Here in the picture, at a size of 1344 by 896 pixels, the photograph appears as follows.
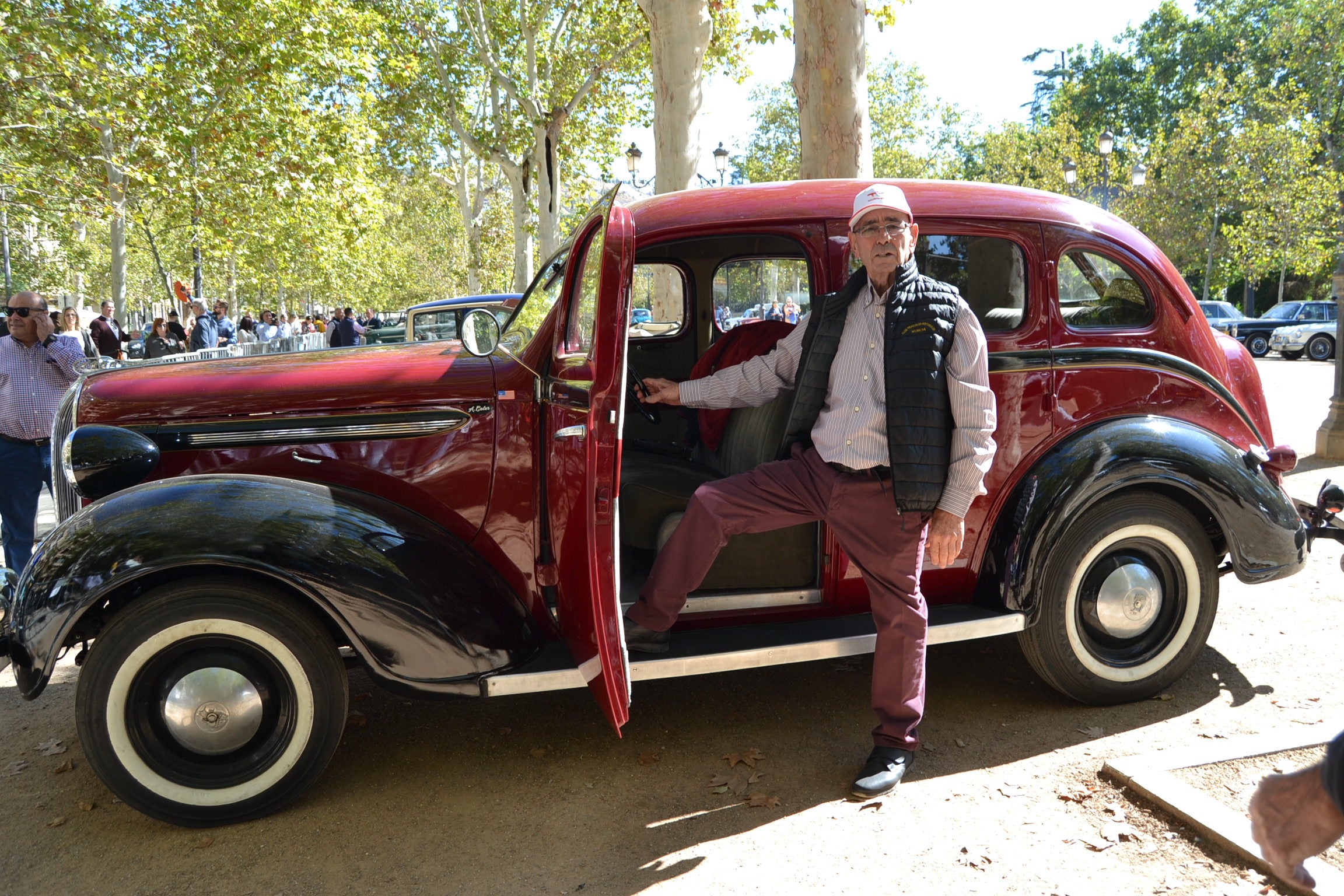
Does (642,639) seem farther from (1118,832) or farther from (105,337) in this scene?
(105,337)

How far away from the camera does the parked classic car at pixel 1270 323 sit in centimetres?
2622

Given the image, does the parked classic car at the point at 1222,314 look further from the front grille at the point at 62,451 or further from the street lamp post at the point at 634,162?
the front grille at the point at 62,451

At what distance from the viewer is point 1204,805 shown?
3.07 m

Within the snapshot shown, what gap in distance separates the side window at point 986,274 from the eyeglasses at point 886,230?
1.76 ft

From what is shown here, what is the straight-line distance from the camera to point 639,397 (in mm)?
3973

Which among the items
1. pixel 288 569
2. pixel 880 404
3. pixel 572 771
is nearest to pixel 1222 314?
pixel 880 404

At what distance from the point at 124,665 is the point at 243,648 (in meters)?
0.36

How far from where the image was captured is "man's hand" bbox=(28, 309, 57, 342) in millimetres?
5559

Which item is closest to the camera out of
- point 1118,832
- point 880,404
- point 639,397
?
point 1118,832

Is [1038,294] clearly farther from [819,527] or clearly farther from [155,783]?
[155,783]

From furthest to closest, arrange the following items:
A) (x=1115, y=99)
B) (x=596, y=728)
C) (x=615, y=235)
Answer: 1. (x=1115, y=99)
2. (x=596, y=728)
3. (x=615, y=235)

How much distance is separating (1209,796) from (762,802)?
1.49m

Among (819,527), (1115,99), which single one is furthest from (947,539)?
(1115,99)

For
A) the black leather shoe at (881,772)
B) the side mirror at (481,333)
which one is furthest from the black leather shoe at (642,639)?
the side mirror at (481,333)
